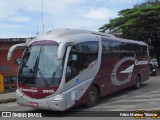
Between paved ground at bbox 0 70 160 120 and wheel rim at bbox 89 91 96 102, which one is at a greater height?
wheel rim at bbox 89 91 96 102

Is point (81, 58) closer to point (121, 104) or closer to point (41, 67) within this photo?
point (41, 67)

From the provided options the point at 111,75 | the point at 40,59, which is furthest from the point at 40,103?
the point at 111,75

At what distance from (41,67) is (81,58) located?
5.58 feet

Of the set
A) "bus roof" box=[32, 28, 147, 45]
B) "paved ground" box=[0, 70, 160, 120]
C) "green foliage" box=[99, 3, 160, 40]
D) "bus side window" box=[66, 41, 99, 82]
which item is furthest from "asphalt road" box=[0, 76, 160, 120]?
"green foliage" box=[99, 3, 160, 40]

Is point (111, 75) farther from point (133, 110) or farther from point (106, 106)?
point (133, 110)

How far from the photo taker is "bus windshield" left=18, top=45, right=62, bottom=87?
12.3 m

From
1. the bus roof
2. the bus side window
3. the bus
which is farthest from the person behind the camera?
the bus roof

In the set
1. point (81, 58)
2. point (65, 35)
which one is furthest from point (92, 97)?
point (65, 35)

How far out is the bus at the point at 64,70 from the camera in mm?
12234

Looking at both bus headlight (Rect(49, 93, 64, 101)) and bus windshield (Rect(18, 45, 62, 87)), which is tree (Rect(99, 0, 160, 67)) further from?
bus headlight (Rect(49, 93, 64, 101))

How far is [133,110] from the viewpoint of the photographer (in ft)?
41.9

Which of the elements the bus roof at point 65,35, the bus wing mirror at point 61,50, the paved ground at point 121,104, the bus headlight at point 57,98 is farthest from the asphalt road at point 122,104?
the bus roof at point 65,35

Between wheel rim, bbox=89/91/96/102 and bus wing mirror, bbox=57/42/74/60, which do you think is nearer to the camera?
bus wing mirror, bbox=57/42/74/60

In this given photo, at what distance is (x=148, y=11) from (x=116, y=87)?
21392 millimetres
